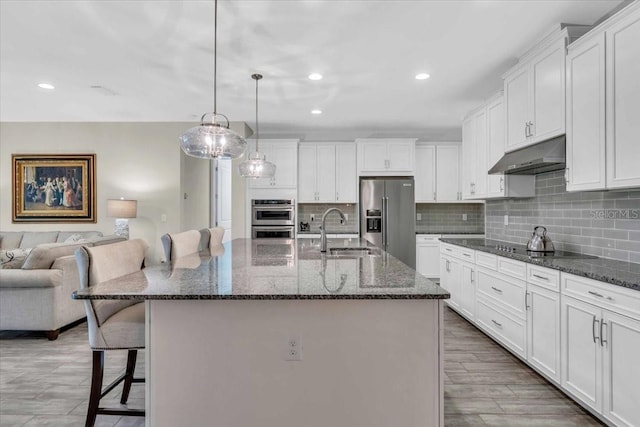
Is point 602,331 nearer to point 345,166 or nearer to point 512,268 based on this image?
point 512,268

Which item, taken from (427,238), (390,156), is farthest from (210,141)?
(427,238)

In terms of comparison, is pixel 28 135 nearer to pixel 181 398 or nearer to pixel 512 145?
pixel 181 398

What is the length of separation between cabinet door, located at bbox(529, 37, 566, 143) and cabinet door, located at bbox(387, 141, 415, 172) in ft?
9.53

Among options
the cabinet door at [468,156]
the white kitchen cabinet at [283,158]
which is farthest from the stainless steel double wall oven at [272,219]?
the cabinet door at [468,156]

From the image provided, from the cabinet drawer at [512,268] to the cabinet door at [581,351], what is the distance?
46 cm

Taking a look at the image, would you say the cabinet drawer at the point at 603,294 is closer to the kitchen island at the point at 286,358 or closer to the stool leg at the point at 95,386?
the kitchen island at the point at 286,358

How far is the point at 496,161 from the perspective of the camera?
355 cm

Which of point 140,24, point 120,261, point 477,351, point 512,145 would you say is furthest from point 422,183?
point 120,261

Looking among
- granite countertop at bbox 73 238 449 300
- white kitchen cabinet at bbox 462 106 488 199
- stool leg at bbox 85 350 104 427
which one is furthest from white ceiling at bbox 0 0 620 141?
stool leg at bbox 85 350 104 427

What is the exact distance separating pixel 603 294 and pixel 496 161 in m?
1.95

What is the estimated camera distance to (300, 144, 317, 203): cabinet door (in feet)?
19.3

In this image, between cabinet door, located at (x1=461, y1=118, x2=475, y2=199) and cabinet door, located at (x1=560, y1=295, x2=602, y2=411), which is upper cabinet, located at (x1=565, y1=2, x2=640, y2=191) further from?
cabinet door, located at (x1=461, y1=118, x2=475, y2=199)

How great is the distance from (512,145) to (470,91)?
1083 mm

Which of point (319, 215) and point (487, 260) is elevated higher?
point (319, 215)
